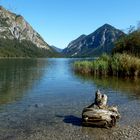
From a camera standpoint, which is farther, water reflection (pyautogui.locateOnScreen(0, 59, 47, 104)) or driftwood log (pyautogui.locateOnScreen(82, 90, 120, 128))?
water reflection (pyautogui.locateOnScreen(0, 59, 47, 104))

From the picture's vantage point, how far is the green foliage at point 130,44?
7556 centimetres

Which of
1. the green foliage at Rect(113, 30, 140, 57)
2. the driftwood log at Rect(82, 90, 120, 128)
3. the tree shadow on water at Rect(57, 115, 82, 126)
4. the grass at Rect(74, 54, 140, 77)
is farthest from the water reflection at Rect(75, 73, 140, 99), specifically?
the green foliage at Rect(113, 30, 140, 57)

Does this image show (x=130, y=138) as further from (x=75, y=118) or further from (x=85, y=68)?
(x=85, y=68)

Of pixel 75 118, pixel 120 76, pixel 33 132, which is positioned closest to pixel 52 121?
pixel 75 118

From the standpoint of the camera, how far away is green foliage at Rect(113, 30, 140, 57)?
75562 millimetres

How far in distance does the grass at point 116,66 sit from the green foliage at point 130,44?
12.0m

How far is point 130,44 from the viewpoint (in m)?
77.6

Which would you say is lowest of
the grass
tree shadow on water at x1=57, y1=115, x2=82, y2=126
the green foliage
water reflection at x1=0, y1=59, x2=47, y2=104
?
tree shadow on water at x1=57, y1=115, x2=82, y2=126

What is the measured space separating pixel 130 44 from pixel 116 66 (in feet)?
64.2

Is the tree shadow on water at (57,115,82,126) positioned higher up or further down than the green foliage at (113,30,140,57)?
further down

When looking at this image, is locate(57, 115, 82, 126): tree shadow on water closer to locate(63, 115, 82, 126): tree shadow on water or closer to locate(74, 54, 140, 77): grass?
locate(63, 115, 82, 126): tree shadow on water

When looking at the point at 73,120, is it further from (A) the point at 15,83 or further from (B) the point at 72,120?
(A) the point at 15,83

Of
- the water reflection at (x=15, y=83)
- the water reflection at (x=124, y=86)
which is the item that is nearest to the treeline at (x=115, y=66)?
the water reflection at (x=124, y=86)

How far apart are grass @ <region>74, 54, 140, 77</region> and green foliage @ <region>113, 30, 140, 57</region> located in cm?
1203
